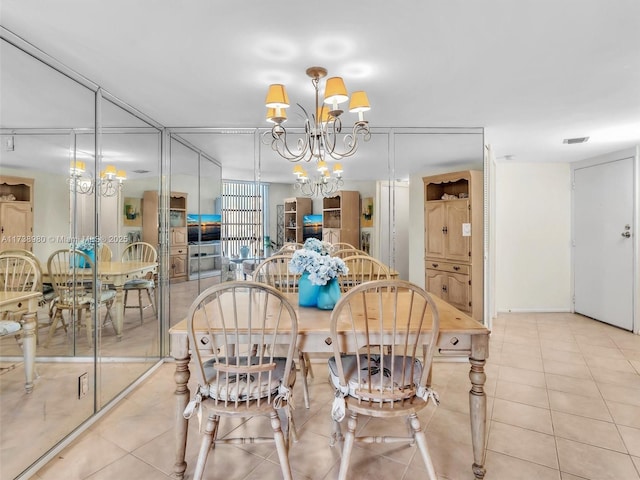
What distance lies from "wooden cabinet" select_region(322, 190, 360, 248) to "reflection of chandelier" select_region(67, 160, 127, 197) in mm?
1933

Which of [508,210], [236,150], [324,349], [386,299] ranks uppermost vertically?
[236,150]

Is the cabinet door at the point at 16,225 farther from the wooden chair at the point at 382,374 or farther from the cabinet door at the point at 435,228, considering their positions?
the cabinet door at the point at 435,228

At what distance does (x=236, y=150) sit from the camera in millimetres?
3688

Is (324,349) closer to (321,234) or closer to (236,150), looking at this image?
(321,234)

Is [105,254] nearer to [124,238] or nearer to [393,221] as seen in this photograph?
[124,238]

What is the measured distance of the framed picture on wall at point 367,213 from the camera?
367 centimetres

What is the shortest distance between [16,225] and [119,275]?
1.09 m

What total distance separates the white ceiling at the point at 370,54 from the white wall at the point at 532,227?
1.93 metres

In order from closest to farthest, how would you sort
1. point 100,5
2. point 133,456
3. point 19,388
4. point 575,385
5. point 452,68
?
1. point 100,5
2. point 19,388
3. point 133,456
4. point 452,68
5. point 575,385

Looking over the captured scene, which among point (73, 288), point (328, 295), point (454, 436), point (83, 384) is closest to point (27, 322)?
point (73, 288)

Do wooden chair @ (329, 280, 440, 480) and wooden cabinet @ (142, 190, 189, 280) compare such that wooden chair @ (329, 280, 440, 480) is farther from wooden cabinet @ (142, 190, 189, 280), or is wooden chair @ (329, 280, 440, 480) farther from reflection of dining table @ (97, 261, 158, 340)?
wooden cabinet @ (142, 190, 189, 280)

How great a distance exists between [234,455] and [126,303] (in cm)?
160

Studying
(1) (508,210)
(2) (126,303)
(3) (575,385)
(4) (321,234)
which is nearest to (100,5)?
(2) (126,303)

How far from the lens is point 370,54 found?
2.02 m
